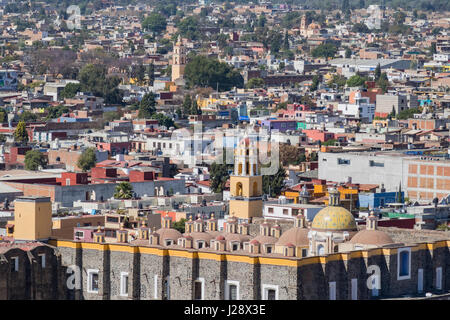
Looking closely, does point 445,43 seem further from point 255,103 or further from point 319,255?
point 319,255

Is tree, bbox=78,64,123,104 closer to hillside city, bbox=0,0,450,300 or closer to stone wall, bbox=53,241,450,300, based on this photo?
hillside city, bbox=0,0,450,300

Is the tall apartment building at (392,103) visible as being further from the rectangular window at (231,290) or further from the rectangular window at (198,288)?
the rectangular window at (231,290)

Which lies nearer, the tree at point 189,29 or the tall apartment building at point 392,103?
the tall apartment building at point 392,103

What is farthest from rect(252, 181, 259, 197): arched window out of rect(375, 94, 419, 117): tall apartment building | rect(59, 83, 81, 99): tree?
rect(59, 83, 81, 99): tree

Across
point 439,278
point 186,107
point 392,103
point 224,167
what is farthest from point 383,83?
point 439,278

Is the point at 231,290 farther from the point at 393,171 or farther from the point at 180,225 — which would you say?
the point at 393,171

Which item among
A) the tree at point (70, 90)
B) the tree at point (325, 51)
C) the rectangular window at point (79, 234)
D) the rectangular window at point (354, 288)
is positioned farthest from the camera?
the tree at point (325, 51)

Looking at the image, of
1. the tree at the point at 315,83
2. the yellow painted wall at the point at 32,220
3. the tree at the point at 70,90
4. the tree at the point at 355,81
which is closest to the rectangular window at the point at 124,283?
the yellow painted wall at the point at 32,220
